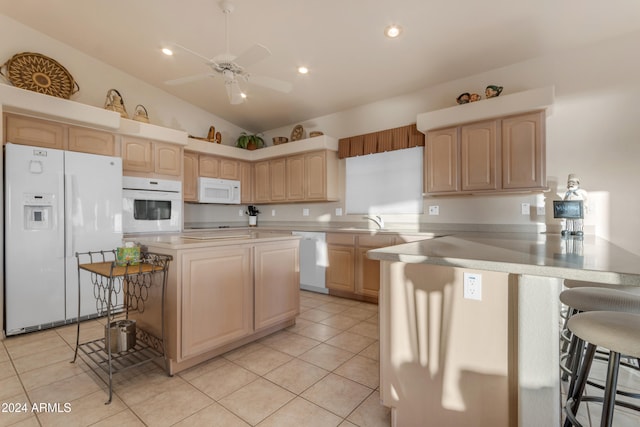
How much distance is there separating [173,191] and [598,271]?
4.14 meters

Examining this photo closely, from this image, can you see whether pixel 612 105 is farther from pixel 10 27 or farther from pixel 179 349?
pixel 10 27

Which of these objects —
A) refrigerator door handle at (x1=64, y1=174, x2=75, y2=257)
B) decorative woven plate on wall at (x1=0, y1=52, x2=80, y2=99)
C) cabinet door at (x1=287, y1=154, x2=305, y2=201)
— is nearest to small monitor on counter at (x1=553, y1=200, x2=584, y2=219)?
cabinet door at (x1=287, y1=154, x2=305, y2=201)

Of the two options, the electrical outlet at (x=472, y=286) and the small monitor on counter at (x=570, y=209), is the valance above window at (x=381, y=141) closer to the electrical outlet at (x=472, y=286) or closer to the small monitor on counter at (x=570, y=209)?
the small monitor on counter at (x=570, y=209)

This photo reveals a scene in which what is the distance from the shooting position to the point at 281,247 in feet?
8.27

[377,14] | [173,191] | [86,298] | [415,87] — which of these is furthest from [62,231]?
[415,87]

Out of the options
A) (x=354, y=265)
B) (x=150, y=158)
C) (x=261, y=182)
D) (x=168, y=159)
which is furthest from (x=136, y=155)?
(x=354, y=265)

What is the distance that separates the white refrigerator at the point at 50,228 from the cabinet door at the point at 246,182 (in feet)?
7.04

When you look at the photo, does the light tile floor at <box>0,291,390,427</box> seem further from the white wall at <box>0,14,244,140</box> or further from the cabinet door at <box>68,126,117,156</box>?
the white wall at <box>0,14,244,140</box>

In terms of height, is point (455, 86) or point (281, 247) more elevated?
point (455, 86)

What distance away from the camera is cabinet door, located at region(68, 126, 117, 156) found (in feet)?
10.1

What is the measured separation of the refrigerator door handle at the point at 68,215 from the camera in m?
2.84

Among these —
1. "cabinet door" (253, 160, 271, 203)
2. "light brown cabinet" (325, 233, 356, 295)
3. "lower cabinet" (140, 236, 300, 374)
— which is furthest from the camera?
"cabinet door" (253, 160, 271, 203)

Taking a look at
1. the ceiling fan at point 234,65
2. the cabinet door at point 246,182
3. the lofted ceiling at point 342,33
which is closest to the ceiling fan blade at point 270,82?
the ceiling fan at point 234,65

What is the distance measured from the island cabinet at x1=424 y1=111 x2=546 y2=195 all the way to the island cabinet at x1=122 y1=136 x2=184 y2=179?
10.8 ft
